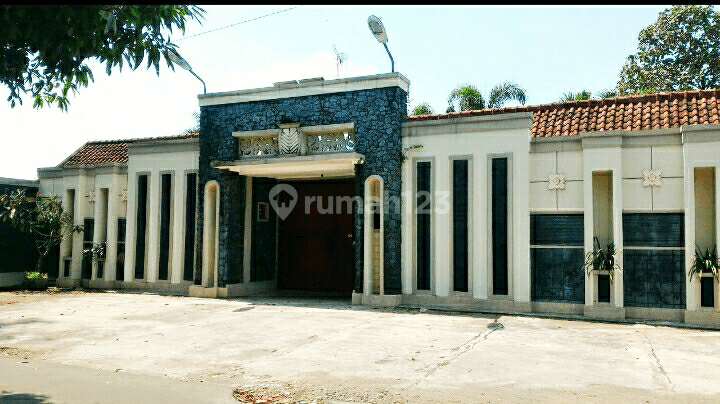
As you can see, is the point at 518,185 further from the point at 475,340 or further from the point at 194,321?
the point at 194,321

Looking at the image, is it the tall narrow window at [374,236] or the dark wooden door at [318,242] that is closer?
the tall narrow window at [374,236]

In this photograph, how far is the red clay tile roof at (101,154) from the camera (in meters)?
17.4

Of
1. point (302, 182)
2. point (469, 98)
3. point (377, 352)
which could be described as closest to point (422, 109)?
point (469, 98)

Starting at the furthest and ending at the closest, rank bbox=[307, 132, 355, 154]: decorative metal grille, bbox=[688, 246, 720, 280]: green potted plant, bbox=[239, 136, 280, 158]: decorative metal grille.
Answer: bbox=[239, 136, 280, 158]: decorative metal grille, bbox=[307, 132, 355, 154]: decorative metal grille, bbox=[688, 246, 720, 280]: green potted plant

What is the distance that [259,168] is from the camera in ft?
44.9

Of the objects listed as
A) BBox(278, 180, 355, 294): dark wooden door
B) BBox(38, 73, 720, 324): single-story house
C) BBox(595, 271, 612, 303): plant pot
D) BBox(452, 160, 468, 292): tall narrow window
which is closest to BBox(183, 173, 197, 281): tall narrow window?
BBox(38, 73, 720, 324): single-story house

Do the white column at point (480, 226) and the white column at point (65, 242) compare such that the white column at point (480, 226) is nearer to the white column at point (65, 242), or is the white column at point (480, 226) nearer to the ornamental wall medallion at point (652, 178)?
the ornamental wall medallion at point (652, 178)

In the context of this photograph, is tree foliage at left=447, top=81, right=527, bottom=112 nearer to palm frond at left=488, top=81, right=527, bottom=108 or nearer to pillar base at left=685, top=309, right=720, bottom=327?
palm frond at left=488, top=81, right=527, bottom=108

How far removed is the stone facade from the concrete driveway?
2.00 m

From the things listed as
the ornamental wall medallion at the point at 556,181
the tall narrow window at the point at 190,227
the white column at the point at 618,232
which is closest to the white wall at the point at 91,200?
the tall narrow window at the point at 190,227

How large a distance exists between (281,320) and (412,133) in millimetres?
5046

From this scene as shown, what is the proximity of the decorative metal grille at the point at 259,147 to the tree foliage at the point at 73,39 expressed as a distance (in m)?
7.01

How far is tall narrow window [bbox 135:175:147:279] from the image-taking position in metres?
15.4

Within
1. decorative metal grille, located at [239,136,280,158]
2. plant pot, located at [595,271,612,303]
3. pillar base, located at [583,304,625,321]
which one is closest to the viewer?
pillar base, located at [583,304,625,321]
